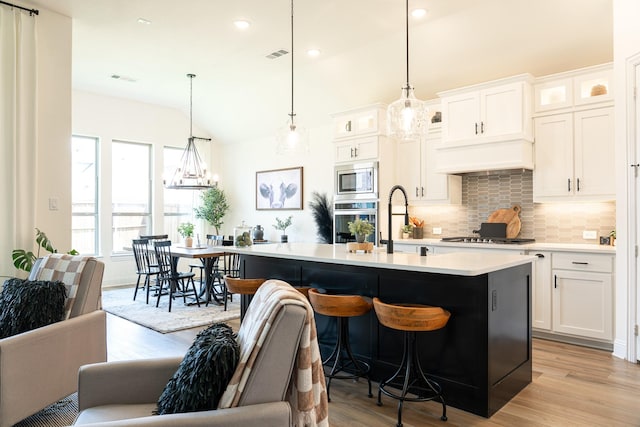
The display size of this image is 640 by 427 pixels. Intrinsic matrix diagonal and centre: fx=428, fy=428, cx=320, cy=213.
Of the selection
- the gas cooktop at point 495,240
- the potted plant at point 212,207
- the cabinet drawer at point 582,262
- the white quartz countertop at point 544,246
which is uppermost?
the potted plant at point 212,207

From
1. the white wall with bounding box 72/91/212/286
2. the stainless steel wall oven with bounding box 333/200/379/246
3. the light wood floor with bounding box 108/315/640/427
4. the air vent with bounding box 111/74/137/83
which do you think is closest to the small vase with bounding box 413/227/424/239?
the stainless steel wall oven with bounding box 333/200/379/246

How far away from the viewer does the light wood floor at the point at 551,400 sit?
2623mm

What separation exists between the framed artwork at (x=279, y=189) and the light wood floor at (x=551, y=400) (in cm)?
411

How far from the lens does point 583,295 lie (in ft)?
13.5

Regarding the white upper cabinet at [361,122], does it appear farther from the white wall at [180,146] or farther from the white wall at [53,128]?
the white wall at [53,128]

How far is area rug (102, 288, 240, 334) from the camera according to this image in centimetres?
493

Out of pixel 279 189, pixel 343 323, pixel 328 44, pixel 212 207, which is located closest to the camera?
pixel 343 323

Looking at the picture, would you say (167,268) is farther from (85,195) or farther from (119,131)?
(119,131)

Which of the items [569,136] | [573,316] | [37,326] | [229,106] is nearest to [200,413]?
[37,326]

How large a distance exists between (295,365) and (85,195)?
7076 mm

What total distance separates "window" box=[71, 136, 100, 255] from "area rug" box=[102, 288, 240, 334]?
1.32m

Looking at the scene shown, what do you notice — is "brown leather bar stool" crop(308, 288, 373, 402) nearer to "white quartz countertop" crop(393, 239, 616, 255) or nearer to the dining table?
"white quartz countertop" crop(393, 239, 616, 255)

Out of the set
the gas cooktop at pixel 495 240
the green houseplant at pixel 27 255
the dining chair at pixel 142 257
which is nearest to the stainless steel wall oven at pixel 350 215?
the gas cooktop at pixel 495 240

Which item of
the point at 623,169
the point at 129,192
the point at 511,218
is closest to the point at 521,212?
the point at 511,218
